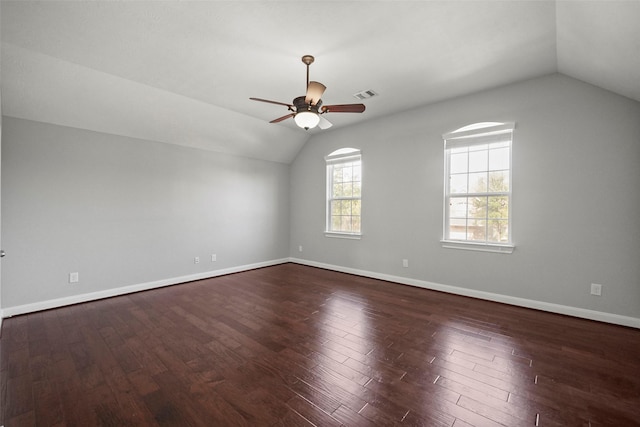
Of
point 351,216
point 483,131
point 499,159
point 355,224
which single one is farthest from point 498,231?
point 351,216

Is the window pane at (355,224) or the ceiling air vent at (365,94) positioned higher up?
the ceiling air vent at (365,94)

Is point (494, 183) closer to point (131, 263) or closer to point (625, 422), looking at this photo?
point (625, 422)

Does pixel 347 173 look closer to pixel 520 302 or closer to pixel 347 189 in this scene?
pixel 347 189

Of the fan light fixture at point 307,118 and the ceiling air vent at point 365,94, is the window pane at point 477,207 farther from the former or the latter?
the fan light fixture at point 307,118

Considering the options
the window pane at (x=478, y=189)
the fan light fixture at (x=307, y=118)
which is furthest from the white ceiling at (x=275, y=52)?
the window pane at (x=478, y=189)

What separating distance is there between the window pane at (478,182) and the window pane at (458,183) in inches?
3.1

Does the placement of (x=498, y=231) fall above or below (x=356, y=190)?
below

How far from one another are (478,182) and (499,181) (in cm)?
25

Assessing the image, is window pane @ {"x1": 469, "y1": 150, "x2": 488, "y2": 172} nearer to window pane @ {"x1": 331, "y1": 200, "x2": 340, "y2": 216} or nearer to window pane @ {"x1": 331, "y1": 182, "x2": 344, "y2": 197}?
window pane @ {"x1": 331, "y1": 182, "x2": 344, "y2": 197}

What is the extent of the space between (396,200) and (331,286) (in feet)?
5.87

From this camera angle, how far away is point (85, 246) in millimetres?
3678

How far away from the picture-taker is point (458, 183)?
403 centimetres

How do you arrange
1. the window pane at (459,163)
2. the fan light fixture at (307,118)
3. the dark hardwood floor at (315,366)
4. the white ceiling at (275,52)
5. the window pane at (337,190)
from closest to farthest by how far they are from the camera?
the dark hardwood floor at (315,366)
the white ceiling at (275,52)
the fan light fixture at (307,118)
the window pane at (459,163)
the window pane at (337,190)

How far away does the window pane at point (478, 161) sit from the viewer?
3.81 m
